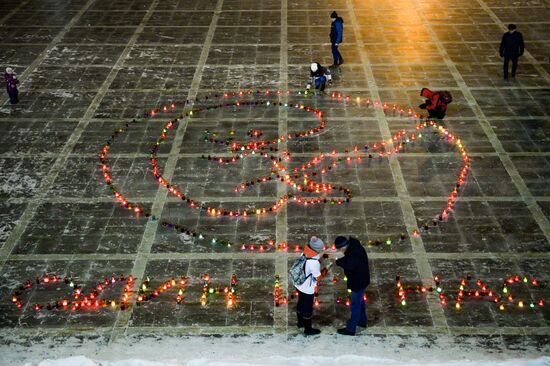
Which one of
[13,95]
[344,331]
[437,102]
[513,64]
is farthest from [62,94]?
[513,64]

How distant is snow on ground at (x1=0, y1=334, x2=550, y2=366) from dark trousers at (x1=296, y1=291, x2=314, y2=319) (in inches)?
13.7

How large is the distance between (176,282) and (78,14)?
15679 millimetres

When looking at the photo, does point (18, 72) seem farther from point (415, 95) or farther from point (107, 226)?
point (415, 95)

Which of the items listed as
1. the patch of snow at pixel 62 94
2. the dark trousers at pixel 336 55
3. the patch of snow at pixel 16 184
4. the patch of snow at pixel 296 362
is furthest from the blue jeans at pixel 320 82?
the patch of snow at pixel 296 362

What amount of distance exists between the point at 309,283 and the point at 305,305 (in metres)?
0.41

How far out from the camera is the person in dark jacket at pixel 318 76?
16.3m

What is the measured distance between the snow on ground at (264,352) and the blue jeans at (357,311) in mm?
207

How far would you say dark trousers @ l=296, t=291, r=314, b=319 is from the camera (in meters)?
8.91

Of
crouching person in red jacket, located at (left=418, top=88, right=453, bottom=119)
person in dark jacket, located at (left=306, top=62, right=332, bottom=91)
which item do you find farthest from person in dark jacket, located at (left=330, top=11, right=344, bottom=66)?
crouching person in red jacket, located at (left=418, top=88, right=453, bottom=119)

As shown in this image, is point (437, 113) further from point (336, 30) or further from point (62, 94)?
point (62, 94)

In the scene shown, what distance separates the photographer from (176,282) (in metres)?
10.3

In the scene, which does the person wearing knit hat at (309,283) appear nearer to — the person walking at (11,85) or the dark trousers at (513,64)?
the person walking at (11,85)

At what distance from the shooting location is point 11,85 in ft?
52.7

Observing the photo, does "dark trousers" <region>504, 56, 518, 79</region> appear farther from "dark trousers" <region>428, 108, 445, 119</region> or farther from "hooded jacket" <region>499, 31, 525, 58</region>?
"dark trousers" <region>428, 108, 445, 119</region>
